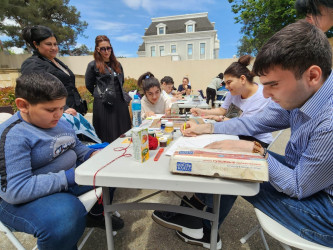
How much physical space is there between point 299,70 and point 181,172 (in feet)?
2.33

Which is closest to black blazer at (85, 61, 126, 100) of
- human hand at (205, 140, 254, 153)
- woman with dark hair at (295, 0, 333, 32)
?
human hand at (205, 140, 254, 153)

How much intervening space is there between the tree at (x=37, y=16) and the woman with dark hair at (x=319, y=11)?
1526 centimetres

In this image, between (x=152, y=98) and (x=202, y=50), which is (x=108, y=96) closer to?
(x=152, y=98)

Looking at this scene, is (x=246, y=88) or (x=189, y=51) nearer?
(x=246, y=88)

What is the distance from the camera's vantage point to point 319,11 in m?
1.35

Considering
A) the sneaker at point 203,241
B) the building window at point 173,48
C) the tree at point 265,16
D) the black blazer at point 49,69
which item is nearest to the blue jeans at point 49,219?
the sneaker at point 203,241

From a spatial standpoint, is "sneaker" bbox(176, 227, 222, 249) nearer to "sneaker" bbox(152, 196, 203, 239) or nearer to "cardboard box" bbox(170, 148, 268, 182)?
"sneaker" bbox(152, 196, 203, 239)

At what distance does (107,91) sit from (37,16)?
51.6ft

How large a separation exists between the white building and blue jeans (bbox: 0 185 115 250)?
25222mm

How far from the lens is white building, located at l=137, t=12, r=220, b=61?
2473 centimetres

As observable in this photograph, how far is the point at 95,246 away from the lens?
157cm

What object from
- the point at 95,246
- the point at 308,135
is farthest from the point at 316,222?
the point at 95,246

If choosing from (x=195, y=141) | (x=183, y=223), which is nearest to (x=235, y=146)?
(x=195, y=141)

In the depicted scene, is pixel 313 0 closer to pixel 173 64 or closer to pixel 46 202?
pixel 46 202
